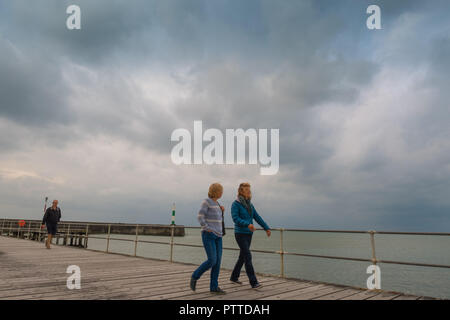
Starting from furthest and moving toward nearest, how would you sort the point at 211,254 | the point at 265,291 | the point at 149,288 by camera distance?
the point at 149,288 → the point at 265,291 → the point at 211,254

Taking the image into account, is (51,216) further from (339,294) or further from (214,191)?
(339,294)

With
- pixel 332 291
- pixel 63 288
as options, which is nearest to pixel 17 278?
pixel 63 288

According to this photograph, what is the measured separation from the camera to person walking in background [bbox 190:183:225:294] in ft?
12.9

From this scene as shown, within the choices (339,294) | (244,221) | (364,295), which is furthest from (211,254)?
(364,295)

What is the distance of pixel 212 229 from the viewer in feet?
12.9

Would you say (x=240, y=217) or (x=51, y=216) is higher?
(x=240, y=217)

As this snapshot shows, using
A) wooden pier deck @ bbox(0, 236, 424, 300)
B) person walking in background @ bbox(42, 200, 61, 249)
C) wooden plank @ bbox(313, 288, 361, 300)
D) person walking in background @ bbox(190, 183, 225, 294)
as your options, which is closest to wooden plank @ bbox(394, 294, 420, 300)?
wooden pier deck @ bbox(0, 236, 424, 300)

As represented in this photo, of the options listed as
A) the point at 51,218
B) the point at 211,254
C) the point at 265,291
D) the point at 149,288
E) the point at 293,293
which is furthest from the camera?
the point at 51,218

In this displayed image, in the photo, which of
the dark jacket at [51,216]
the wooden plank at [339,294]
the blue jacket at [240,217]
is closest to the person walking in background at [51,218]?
the dark jacket at [51,216]

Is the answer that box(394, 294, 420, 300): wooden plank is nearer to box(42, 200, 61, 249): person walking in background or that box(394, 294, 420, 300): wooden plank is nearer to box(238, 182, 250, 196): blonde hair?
box(238, 182, 250, 196): blonde hair
